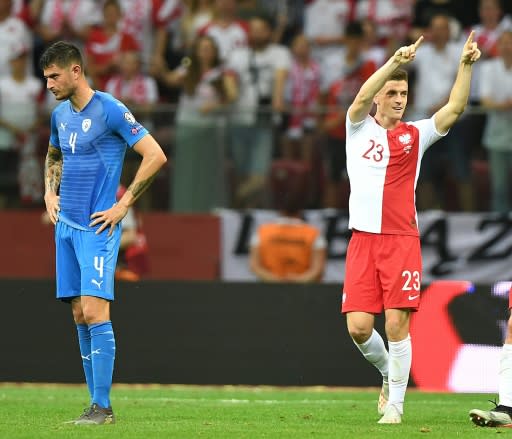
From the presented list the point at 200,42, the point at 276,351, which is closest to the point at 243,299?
the point at 276,351

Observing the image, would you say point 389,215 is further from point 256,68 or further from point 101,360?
point 256,68

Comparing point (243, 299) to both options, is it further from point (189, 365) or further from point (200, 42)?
point (200, 42)

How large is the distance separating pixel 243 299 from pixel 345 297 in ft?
14.3

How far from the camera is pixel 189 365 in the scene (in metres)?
13.1

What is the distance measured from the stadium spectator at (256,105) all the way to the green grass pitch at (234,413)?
2999 mm

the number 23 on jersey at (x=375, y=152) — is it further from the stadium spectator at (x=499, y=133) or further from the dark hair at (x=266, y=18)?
the dark hair at (x=266, y=18)

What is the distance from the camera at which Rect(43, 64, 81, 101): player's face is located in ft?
27.9

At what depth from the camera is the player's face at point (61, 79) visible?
335 inches

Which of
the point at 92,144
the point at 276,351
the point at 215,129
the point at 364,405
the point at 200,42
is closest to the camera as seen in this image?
the point at 92,144

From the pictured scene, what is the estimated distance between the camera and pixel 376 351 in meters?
9.26

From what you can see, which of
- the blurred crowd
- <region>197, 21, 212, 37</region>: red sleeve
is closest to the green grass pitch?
the blurred crowd

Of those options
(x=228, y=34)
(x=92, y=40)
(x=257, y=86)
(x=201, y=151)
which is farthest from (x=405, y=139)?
(x=92, y=40)

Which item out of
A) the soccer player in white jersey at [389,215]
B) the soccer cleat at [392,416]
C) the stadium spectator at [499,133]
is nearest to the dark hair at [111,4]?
the stadium spectator at [499,133]

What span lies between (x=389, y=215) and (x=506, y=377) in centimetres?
141
